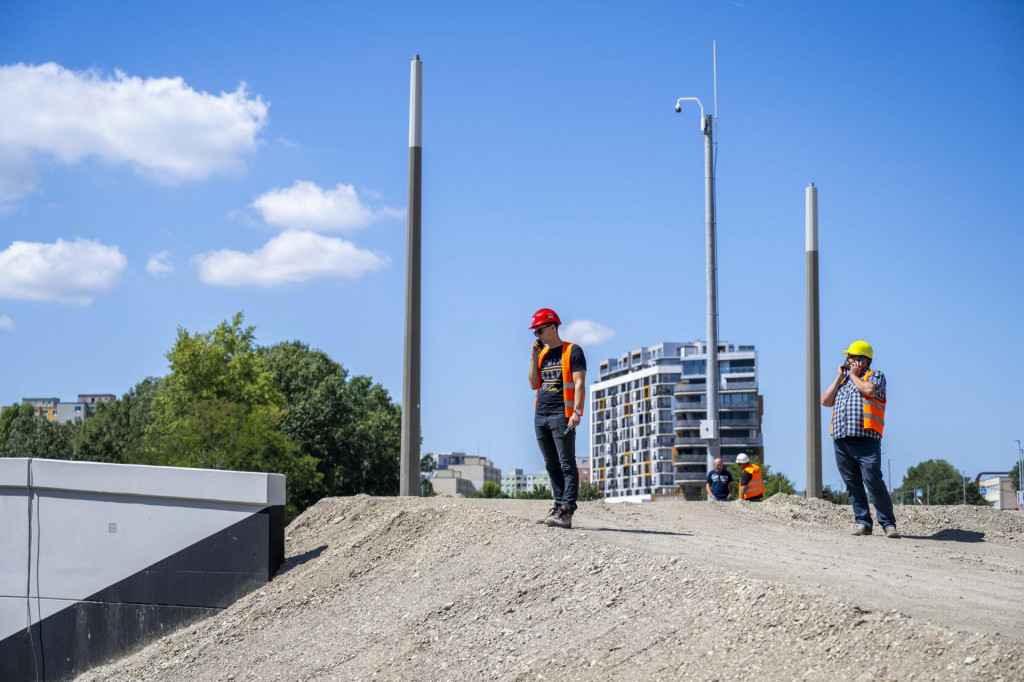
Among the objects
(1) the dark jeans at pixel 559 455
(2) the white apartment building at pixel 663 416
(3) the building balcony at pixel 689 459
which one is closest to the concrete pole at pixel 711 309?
(1) the dark jeans at pixel 559 455

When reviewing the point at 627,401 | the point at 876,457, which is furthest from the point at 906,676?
the point at 627,401

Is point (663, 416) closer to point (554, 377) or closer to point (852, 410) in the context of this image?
point (852, 410)

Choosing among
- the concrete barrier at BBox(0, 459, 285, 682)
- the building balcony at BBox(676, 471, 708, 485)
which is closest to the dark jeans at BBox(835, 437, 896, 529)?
the concrete barrier at BBox(0, 459, 285, 682)

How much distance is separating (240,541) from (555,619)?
4166mm

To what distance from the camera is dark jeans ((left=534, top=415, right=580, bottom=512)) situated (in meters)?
8.79

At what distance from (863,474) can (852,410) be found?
633mm

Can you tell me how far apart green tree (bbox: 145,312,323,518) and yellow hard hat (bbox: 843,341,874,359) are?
35427 mm

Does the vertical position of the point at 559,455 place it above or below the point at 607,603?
above

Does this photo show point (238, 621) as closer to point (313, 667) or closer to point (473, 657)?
point (313, 667)

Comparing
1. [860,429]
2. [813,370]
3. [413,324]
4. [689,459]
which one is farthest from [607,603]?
[689,459]

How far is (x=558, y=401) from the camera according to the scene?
8.95 metres

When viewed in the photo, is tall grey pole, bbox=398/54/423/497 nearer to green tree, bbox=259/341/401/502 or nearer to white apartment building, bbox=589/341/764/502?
green tree, bbox=259/341/401/502

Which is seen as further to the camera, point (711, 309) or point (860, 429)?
point (711, 309)

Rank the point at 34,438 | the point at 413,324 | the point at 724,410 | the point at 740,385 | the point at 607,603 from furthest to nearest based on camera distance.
Answer: the point at 740,385 → the point at 724,410 → the point at 34,438 → the point at 413,324 → the point at 607,603
